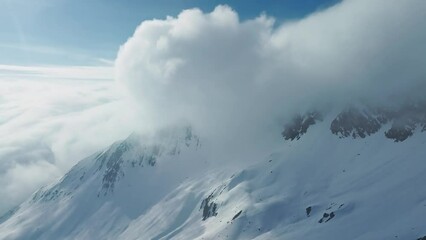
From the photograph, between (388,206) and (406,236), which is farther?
Result: (388,206)

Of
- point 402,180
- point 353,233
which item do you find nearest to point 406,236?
point 353,233

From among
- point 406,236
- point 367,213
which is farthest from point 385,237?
point 367,213

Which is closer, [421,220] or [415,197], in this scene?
[421,220]

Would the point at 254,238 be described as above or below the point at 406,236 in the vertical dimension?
above

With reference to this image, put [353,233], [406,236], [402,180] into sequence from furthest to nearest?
[402,180]
[353,233]
[406,236]

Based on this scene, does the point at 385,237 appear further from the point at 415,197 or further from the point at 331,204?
the point at 331,204

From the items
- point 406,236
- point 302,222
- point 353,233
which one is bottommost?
point 406,236

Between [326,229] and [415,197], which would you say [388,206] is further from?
[326,229]

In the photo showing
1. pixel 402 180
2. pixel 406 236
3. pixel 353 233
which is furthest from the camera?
pixel 402 180

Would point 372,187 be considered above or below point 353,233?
above
